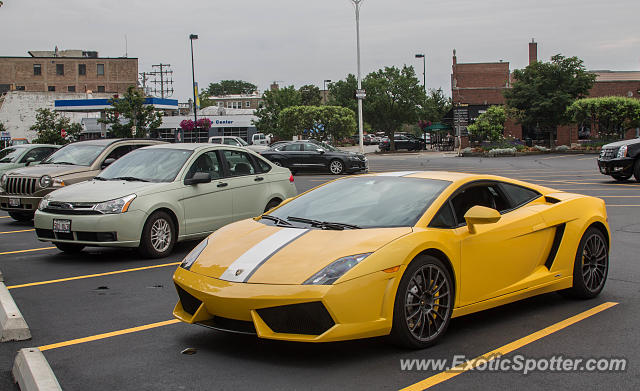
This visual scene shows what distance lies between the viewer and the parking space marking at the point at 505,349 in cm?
434

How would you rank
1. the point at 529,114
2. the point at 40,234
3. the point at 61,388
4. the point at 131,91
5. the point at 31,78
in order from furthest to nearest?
the point at 31,78 → the point at 529,114 → the point at 131,91 → the point at 40,234 → the point at 61,388

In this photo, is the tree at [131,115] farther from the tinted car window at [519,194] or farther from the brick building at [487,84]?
the brick building at [487,84]

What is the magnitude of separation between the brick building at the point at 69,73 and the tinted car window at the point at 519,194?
95957 millimetres

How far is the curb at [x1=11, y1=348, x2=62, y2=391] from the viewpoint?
4.01 m

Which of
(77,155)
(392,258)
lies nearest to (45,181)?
(77,155)

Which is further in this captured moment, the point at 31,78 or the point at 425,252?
the point at 31,78

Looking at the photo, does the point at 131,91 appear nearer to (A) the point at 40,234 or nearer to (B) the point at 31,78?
(A) the point at 40,234

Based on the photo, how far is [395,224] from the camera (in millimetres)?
5309

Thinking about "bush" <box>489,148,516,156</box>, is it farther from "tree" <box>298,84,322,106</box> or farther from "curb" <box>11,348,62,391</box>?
"tree" <box>298,84,322,106</box>

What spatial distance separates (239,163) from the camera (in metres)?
10.9

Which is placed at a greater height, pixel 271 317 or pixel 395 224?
pixel 395 224

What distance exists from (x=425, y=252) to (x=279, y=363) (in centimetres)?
133

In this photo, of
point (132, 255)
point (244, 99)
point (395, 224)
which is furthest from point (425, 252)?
point (244, 99)

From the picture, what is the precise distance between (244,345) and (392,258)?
1338mm
